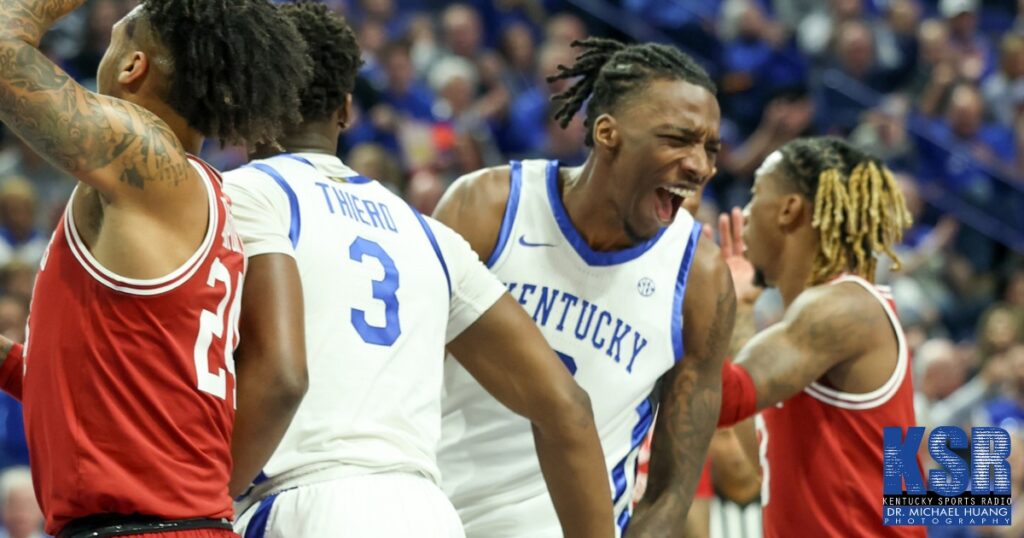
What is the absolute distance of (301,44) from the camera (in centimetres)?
291

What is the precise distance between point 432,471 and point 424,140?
7.05 meters

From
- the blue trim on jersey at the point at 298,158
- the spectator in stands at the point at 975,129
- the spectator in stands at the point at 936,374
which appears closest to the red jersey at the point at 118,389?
the blue trim on jersey at the point at 298,158

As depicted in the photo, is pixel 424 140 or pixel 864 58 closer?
pixel 424 140

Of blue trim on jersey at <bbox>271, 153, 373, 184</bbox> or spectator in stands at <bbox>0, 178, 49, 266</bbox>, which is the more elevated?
blue trim on jersey at <bbox>271, 153, 373, 184</bbox>

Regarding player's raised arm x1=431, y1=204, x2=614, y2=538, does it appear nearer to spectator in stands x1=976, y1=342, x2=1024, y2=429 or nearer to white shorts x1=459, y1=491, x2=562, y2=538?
white shorts x1=459, y1=491, x2=562, y2=538

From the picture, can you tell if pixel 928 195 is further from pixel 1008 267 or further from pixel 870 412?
→ pixel 870 412

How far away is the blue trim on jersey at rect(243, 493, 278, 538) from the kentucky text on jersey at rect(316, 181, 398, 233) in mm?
610

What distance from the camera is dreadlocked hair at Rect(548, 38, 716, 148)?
3869mm

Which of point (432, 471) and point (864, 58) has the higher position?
point (864, 58)

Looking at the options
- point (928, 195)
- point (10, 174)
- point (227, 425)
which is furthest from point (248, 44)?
point (928, 195)

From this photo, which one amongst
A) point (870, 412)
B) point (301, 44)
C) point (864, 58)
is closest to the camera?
point (301, 44)

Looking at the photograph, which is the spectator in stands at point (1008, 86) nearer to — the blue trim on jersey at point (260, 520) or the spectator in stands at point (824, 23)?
the spectator in stands at point (824, 23)

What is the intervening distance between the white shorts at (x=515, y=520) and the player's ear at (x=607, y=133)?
986 mm

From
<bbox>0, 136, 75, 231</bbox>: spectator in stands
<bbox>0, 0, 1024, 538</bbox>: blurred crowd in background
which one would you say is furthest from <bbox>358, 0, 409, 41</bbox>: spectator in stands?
<bbox>0, 136, 75, 231</bbox>: spectator in stands
